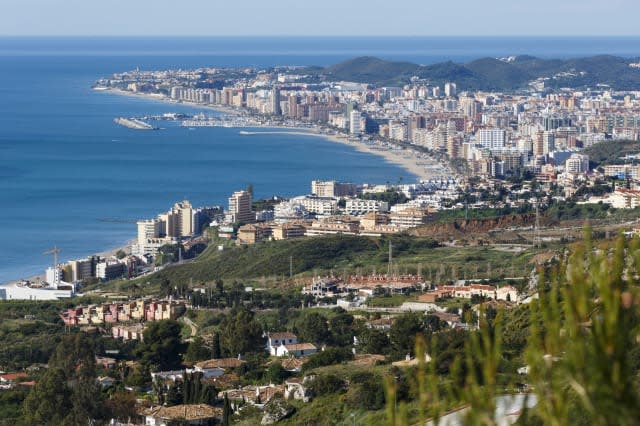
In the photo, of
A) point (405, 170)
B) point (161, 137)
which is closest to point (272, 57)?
point (161, 137)

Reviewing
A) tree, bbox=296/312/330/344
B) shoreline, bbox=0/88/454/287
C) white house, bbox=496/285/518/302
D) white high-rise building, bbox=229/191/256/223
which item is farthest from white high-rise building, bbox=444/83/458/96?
tree, bbox=296/312/330/344

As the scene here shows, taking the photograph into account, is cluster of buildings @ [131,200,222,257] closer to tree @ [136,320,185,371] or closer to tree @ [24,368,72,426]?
tree @ [136,320,185,371]

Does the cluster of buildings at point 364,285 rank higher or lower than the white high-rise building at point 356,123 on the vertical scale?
higher

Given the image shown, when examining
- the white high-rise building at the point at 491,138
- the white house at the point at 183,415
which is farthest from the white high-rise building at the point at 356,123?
the white house at the point at 183,415

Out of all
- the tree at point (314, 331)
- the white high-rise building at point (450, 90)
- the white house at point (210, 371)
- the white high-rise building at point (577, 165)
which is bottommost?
the white high-rise building at point (450, 90)

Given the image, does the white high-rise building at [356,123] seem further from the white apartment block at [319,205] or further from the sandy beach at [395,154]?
the white apartment block at [319,205]

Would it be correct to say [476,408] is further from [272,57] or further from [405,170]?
[272,57]
